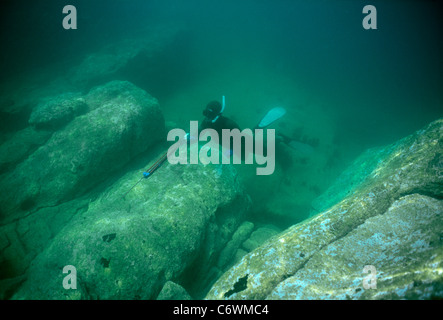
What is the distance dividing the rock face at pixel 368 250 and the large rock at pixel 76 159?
14.2 ft

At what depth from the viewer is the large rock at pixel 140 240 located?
9.30ft

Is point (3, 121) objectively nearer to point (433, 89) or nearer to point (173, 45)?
point (173, 45)

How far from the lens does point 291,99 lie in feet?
52.3

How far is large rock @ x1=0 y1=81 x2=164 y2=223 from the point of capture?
14.8 ft

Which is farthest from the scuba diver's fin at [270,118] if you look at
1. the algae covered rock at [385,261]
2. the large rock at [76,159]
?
the algae covered rock at [385,261]

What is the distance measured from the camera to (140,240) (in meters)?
3.14

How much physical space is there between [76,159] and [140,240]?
3.13 meters

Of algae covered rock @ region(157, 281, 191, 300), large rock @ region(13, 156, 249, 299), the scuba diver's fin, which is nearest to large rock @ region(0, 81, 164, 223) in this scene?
large rock @ region(13, 156, 249, 299)

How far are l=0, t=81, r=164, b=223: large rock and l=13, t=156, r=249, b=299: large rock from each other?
2.62ft

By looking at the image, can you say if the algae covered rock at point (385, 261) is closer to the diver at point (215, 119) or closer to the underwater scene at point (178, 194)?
the underwater scene at point (178, 194)

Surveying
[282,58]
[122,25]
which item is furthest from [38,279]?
[282,58]

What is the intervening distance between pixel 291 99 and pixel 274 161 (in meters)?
10.6

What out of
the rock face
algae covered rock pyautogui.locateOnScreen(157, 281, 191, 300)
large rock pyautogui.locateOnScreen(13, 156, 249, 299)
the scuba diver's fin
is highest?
the scuba diver's fin

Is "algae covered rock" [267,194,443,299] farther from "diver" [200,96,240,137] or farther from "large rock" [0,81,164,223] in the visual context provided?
"large rock" [0,81,164,223]
